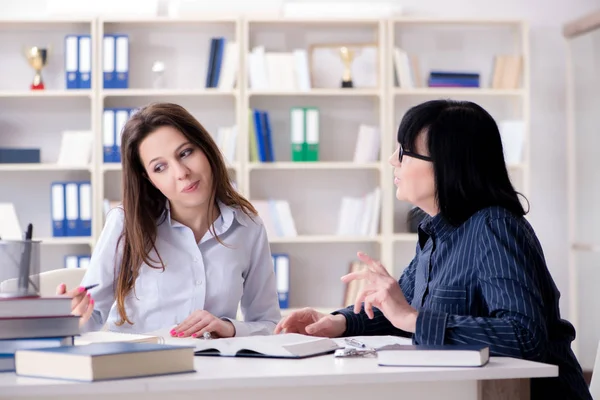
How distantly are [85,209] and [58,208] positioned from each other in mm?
141

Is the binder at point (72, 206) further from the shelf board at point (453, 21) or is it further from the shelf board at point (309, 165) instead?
the shelf board at point (453, 21)

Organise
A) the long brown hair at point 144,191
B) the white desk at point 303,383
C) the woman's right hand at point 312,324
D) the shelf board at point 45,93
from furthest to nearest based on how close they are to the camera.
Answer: the shelf board at point 45,93
the long brown hair at point 144,191
the woman's right hand at point 312,324
the white desk at point 303,383

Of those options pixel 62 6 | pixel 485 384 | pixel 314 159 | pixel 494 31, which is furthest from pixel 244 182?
pixel 485 384

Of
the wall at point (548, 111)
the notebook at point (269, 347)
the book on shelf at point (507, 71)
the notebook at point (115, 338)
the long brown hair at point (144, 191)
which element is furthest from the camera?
the wall at point (548, 111)

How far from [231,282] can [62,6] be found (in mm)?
3042


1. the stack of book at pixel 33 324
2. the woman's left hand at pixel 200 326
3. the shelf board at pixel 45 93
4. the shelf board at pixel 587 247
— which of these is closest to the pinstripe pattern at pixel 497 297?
the woman's left hand at pixel 200 326

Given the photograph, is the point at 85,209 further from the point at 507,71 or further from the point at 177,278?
the point at 177,278

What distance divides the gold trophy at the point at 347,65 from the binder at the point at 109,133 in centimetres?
127

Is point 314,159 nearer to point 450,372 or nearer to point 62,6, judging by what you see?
point 62,6

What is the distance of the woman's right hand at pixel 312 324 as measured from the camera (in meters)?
1.86

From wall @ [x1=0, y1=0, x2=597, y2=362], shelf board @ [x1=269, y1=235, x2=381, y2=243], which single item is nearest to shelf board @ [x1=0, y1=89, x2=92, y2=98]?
shelf board @ [x1=269, y1=235, x2=381, y2=243]

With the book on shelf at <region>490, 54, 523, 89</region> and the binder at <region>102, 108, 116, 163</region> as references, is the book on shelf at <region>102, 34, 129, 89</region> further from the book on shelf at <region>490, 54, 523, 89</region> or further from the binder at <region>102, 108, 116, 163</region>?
the book on shelf at <region>490, 54, 523, 89</region>

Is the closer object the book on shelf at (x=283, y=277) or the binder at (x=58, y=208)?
the binder at (x=58, y=208)

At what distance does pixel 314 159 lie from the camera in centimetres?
486
